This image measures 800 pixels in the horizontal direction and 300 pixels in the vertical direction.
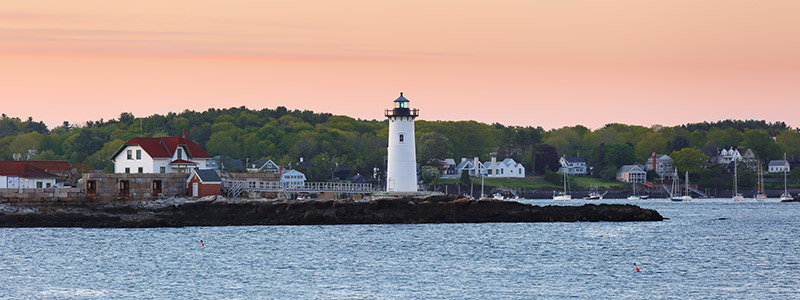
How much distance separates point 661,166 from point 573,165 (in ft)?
40.6

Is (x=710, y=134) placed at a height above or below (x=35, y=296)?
above

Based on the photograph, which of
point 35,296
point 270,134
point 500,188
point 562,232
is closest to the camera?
point 35,296

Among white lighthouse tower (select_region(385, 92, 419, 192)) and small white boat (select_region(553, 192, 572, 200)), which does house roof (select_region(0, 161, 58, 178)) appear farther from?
small white boat (select_region(553, 192, 572, 200))

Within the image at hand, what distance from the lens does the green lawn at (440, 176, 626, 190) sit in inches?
5576

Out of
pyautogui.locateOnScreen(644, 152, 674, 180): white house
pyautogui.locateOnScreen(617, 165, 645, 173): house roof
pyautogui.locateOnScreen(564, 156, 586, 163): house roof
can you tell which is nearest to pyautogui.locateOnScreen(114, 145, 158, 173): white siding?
pyautogui.locateOnScreen(617, 165, 645, 173): house roof

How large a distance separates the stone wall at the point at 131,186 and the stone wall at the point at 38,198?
112 centimetres

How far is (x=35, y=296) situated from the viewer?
106ft

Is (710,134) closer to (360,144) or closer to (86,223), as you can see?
(360,144)

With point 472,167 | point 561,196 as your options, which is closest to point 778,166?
point 561,196

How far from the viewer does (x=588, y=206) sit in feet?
214

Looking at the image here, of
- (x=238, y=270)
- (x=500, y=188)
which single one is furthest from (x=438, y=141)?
(x=238, y=270)

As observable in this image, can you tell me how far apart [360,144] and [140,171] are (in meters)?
87.9

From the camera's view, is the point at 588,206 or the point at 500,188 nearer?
the point at 588,206

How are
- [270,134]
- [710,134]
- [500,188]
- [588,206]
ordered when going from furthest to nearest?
[710,134], [270,134], [500,188], [588,206]
